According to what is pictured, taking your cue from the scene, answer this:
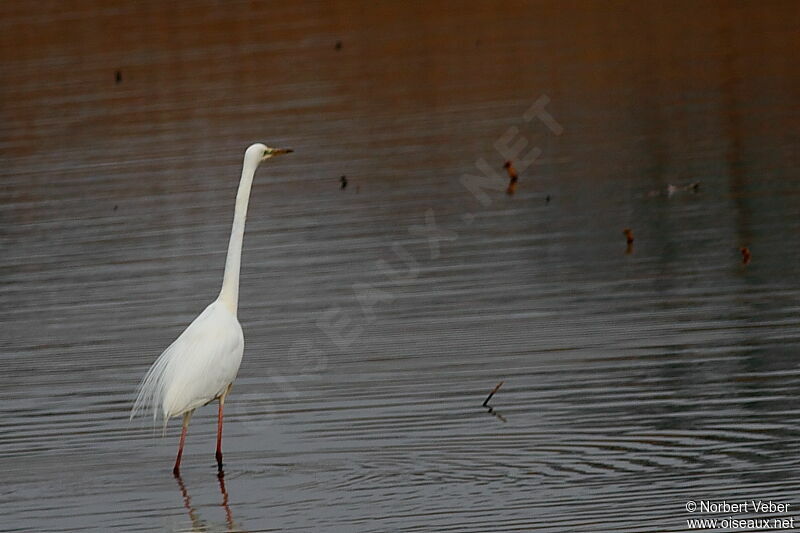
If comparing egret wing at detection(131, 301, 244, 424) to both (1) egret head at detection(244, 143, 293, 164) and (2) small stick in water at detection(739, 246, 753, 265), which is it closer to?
(1) egret head at detection(244, 143, 293, 164)

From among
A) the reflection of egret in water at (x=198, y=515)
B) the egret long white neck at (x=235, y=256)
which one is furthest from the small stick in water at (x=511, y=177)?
the reflection of egret in water at (x=198, y=515)

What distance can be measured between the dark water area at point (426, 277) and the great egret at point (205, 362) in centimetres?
39

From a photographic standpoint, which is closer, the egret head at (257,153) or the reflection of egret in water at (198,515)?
the reflection of egret in water at (198,515)

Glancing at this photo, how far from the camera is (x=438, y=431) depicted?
372 inches

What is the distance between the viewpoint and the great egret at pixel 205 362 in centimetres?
915

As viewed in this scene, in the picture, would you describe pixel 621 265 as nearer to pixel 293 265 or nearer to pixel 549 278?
pixel 549 278

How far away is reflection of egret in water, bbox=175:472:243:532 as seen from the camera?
8.09 metres

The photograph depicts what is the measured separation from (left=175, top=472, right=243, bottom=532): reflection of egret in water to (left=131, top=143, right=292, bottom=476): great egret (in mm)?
171

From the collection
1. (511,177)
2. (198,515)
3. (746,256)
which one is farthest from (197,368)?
(511,177)

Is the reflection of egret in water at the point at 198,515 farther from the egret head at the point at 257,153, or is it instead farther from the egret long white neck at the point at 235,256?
the egret head at the point at 257,153

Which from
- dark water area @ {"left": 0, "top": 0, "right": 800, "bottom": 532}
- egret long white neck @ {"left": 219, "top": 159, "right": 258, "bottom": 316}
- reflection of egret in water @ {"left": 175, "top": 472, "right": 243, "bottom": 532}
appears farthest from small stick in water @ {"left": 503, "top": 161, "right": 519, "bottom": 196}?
reflection of egret in water @ {"left": 175, "top": 472, "right": 243, "bottom": 532}

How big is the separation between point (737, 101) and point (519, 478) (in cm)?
1393

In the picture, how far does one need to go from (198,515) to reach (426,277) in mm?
6147

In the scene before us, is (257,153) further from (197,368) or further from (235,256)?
(197,368)
